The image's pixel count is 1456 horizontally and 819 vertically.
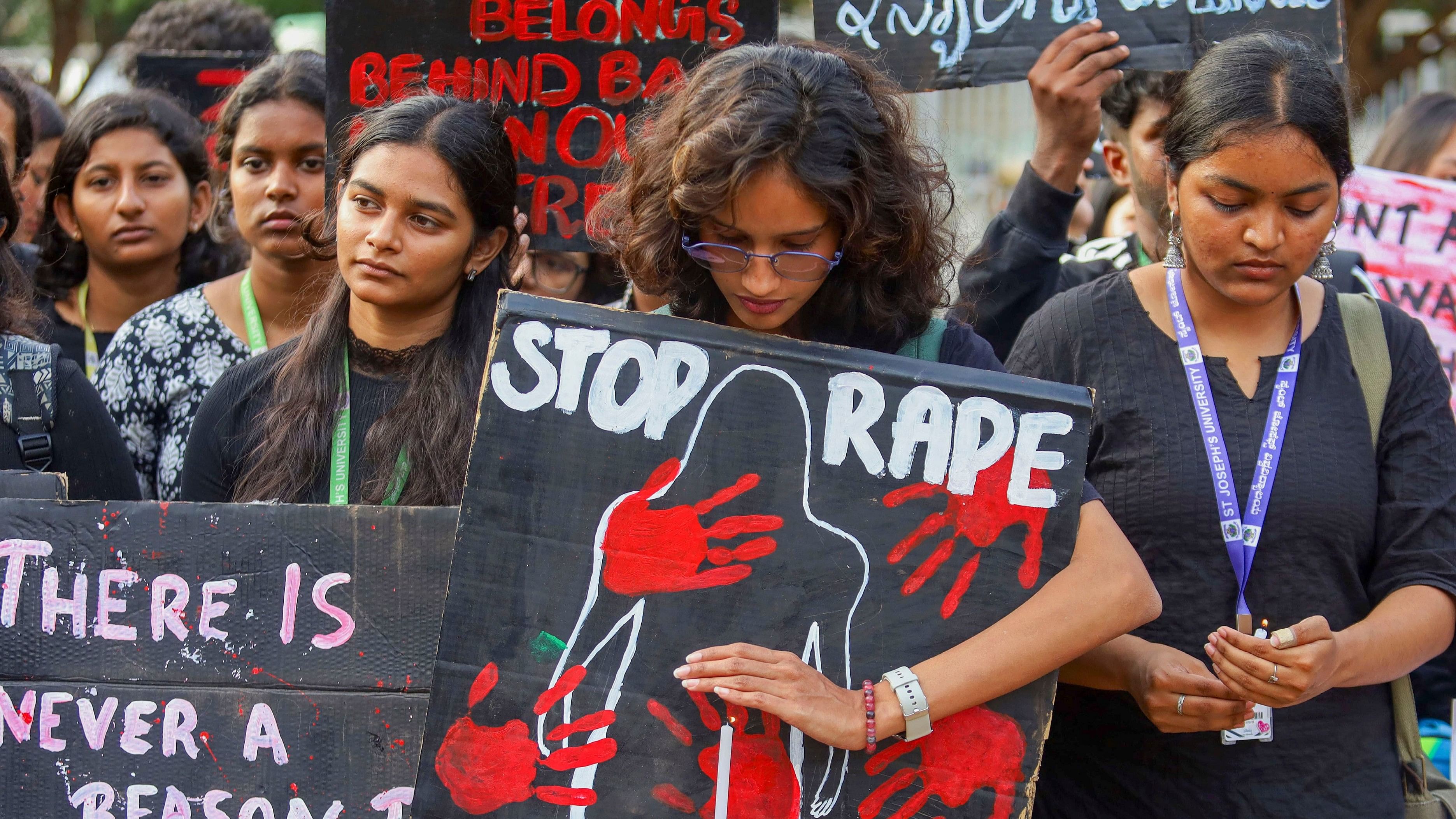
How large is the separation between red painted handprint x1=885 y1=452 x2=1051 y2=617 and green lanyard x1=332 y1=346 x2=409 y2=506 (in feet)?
3.02

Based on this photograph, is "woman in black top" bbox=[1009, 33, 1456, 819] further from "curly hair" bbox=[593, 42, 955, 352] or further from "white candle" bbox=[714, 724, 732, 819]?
"white candle" bbox=[714, 724, 732, 819]

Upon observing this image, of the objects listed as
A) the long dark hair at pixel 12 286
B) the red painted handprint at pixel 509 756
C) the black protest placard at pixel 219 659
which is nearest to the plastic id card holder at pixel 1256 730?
the red painted handprint at pixel 509 756

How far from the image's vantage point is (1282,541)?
2.17 meters

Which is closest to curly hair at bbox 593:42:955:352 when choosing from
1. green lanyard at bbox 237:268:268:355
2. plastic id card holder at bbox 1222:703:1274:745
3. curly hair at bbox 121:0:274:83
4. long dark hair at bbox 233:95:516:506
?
long dark hair at bbox 233:95:516:506

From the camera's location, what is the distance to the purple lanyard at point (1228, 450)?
7.09ft

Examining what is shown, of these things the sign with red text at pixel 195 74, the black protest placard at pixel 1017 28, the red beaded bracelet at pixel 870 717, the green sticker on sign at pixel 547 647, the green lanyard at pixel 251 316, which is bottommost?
the red beaded bracelet at pixel 870 717

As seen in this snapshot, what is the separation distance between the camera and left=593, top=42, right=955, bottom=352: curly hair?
2.04 meters

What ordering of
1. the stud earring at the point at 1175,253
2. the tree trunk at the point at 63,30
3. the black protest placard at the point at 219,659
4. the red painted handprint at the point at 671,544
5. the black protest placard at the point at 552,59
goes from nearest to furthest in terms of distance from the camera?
1. the red painted handprint at the point at 671,544
2. the black protest placard at the point at 219,659
3. the stud earring at the point at 1175,253
4. the black protest placard at the point at 552,59
5. the tree trunk at the point at 63,30

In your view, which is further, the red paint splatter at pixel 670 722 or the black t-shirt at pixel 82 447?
the black t-shirt at pixel 82 447

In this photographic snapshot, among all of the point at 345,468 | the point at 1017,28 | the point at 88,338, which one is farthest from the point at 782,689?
the point at 88,338

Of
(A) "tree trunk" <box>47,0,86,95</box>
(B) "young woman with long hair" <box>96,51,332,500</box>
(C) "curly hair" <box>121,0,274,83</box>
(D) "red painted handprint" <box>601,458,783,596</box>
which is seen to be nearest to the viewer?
(D) "red painted handprint" <box>601,458,783,596</box>

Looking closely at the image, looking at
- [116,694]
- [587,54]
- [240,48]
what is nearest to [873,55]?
[587,54]

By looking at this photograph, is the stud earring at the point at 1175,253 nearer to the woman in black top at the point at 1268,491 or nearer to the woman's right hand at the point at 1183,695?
the woman in black top at the point at 1268,491

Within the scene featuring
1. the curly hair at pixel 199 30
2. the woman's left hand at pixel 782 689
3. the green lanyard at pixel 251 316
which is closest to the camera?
the woman's left hand at pixel 782 689
